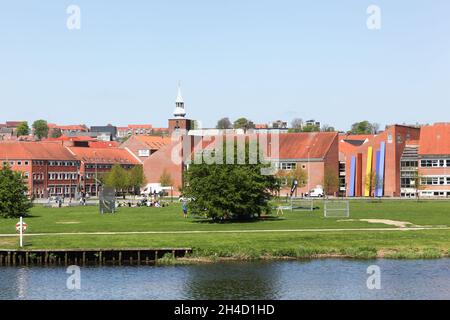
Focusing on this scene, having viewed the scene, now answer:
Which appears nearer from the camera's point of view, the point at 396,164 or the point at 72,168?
the point at 396,164

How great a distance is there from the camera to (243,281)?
156 feet

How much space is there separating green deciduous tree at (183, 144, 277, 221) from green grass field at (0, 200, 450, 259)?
6.02 ft

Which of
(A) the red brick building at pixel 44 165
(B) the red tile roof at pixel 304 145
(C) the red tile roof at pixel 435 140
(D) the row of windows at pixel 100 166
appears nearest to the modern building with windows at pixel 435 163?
(C) the red tile roof at pixel 435 140

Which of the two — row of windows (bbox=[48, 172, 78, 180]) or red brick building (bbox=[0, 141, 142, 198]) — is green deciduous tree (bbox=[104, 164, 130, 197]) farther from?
row of windows (bbox=[48, 172, 78, 180])

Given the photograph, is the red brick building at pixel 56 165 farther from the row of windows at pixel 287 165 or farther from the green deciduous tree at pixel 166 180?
the row of windows at pixel 287 165

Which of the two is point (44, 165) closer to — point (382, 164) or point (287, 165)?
point (287, 165)

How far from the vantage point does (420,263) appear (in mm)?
53781

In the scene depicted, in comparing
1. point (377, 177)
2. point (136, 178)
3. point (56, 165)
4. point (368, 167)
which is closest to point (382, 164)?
point (368, 167)

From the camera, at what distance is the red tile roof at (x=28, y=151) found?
16950 cm

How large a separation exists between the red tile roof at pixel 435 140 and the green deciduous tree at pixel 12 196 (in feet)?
262
